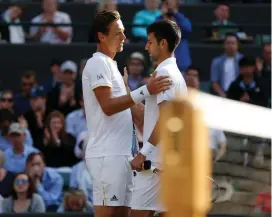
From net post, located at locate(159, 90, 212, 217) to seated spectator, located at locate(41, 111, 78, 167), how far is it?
9.24 m

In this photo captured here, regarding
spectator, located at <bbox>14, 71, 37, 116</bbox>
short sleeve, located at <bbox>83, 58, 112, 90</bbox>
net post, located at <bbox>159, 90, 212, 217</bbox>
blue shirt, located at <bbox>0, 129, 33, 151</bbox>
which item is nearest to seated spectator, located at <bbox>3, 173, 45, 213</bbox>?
blue shirt, located at <bbox>0, 129, 33, 151</bbox>

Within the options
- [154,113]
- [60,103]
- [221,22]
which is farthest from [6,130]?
[154,113]

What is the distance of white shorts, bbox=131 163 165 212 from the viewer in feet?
22.6

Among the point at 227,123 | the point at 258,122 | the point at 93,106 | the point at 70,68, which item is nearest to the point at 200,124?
the point at 227,123

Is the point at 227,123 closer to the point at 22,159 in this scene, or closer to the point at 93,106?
the point at 93,106

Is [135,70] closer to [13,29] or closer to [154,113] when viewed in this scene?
[13,29]

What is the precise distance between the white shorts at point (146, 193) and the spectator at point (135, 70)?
656 centimetres

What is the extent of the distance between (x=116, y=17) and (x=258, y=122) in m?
3.10

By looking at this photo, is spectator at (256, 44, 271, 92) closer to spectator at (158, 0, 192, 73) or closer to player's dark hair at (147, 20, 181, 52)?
spectator at (158, 0, 192, 73)

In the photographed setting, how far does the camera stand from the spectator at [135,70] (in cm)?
1354

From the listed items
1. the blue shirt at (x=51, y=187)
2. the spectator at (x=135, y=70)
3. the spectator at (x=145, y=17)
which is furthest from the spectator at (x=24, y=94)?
the blue shirt at (x=51, y=187)

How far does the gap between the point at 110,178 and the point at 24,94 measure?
286 inches

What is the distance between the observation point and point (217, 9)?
15.9 m

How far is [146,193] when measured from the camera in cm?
689
